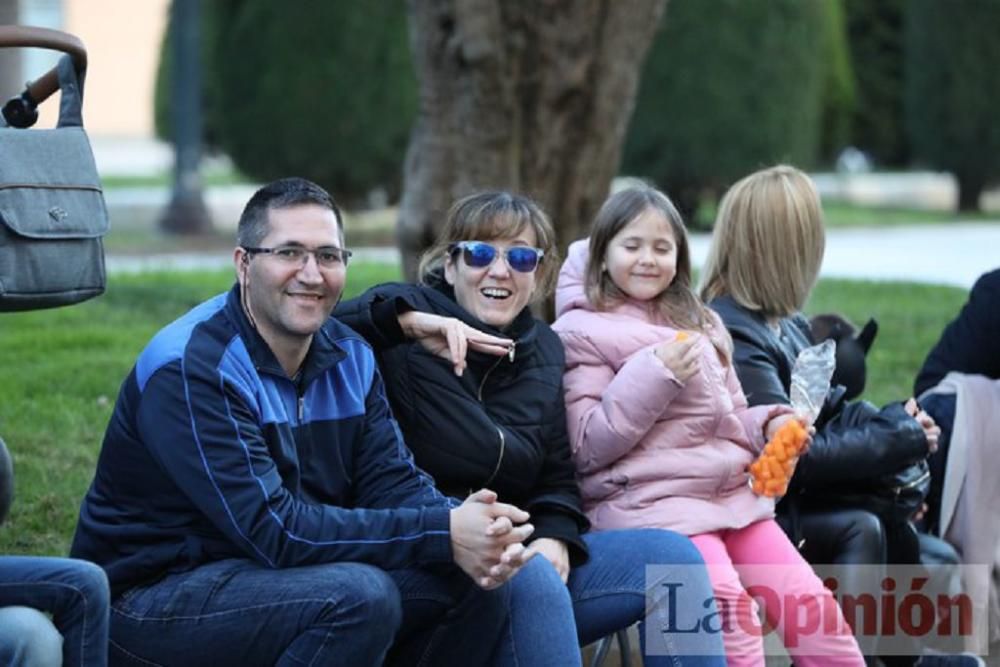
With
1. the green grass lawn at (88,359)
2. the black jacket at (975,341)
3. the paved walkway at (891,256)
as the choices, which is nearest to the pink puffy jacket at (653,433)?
the black jacket at (975,341)

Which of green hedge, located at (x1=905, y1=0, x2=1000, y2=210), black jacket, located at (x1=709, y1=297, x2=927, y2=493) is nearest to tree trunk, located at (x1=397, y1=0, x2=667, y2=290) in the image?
black jacket, located at (x1=709, y1=297, x2=927, y2=493)

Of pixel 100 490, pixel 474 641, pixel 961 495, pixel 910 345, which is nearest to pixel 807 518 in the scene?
pixel 961 495

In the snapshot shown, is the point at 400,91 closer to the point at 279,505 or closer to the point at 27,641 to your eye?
the point at 279,505

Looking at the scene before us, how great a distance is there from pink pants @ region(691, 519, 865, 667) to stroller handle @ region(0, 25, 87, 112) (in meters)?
1.96

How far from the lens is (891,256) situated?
15.1 m

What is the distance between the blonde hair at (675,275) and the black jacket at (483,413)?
1.21 feet

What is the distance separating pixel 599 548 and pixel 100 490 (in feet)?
4.14

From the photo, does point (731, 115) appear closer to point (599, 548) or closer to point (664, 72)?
point (664, 72)

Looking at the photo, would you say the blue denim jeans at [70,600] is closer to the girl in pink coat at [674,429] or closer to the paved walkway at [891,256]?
the girl in pink coat at [674,429]

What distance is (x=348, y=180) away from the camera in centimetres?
1764

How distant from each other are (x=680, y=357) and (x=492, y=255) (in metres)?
0.56

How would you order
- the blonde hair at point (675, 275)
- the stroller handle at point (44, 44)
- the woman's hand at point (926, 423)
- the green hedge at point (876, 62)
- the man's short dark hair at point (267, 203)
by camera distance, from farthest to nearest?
the green hedge at point (876, 62) → the woman's hand at point (926, 423) → the blonde hair at point (675, 275) → the man's short dark hair at point (267, 203) → the stroller handle at point (44, 44)

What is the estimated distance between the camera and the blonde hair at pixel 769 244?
4.92 metres

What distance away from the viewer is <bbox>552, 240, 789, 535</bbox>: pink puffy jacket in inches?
168
